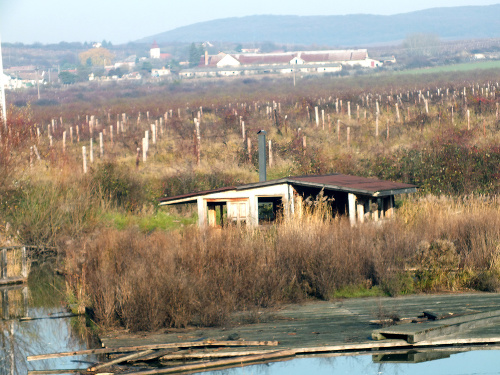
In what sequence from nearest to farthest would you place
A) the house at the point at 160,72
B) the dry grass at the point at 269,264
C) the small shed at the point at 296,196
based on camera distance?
the dry grass at the point at 269,264 → the small shed at the point at 296,196 → the house at the point at 160,72

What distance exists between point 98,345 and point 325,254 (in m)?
5.64

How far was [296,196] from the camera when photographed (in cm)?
2198

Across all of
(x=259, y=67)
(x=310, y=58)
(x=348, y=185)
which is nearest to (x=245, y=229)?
(x=348, y=185)

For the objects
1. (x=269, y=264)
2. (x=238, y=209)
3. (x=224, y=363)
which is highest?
(x=238, y=209)

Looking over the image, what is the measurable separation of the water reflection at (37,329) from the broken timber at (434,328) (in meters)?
4.84

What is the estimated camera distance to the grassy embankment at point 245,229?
1534 centimetres

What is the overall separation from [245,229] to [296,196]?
110 inches

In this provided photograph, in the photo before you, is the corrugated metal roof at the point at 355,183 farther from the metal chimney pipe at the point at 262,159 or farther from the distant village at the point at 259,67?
the distant village at the point at 259,67

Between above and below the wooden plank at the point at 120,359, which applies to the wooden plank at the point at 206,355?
below

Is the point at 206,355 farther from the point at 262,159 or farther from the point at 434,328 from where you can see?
the point at 262,159

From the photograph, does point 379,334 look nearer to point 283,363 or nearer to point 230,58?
point 283,363

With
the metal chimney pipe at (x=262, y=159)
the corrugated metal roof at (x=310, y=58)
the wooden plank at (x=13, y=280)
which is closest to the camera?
the wooden plank at (x=13, y=280)

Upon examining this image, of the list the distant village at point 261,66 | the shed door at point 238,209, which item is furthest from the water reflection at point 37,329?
the distant village at point 261,66

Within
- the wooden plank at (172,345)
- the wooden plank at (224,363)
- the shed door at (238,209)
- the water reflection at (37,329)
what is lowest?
the water reflection at (37,329)
